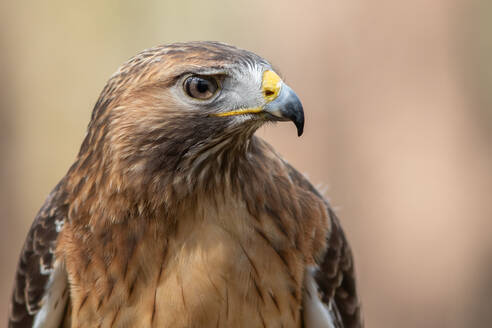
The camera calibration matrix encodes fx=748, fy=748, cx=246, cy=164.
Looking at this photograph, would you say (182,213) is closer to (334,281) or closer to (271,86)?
(271,86)

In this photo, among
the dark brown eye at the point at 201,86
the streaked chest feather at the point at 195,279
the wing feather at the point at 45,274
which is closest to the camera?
the dark brown eye at the point at 201,86

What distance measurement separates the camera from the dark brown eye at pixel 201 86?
297cm

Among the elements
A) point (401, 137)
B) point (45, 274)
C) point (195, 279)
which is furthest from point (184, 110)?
point (401, 137)

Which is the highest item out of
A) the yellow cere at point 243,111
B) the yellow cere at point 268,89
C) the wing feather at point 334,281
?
the yellow cere at point 268,89

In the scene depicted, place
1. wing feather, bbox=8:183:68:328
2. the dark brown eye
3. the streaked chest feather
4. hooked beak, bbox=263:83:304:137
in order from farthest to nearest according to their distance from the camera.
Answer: wing feather, bbox=8:183:68:328
the streaked chest feather
the dark brown eye
hooked beak, bbox=263:83:304:137

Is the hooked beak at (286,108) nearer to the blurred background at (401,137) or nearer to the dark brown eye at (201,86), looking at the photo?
the dark brown eye at (201,86)

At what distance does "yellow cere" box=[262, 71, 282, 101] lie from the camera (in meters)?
2.88

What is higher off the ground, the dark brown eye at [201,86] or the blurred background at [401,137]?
the dark brown eye at [201,86]

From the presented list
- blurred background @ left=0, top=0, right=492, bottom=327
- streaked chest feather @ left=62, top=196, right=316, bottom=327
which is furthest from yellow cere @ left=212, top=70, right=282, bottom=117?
blurred background @ left=0, top=0, right=492, bottom=327

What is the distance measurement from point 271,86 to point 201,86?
29 centimetres

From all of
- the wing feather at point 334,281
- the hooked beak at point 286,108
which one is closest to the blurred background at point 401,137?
the wing feather at point 334,281

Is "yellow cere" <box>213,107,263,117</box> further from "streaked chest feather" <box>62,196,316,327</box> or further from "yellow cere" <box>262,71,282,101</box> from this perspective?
"streaked chest feather" <box>62,196,316,327</box>

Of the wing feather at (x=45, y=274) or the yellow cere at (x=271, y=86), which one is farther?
the wing feather at (x=45, y=274)

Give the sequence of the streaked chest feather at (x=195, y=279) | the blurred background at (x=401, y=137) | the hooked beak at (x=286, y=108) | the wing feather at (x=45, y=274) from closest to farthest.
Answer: the hooked beak at (x=286, y=108) < the streaked chest feather at (x=195, y=279) < the wing feather at (x=45, y=274) < the blurred background at (x=401, y=137)
